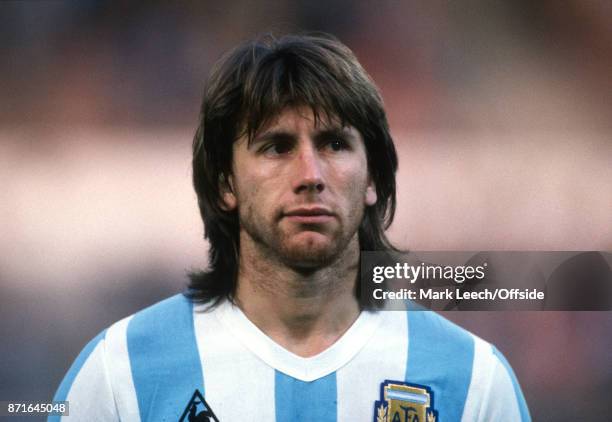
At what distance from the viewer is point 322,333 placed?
196cm

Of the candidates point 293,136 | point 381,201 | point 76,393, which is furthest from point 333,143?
point 76,393

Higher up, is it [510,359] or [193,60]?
[193,60]

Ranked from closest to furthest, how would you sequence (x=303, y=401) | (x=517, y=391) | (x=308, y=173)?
(x=308, y=173), (x=303, y=401), (x=517, y=391)

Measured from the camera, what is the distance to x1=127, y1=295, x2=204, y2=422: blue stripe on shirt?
1910mm

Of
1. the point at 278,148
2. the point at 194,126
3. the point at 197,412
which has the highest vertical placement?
the point at 194,126

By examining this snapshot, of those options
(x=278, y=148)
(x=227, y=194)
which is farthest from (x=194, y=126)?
(x=278, y=148)

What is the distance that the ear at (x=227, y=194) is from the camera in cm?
198

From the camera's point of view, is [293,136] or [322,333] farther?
[322,333]

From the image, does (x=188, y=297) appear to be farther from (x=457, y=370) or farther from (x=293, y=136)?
(x=457, y=370)

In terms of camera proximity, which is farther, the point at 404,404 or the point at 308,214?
the point at 404,404

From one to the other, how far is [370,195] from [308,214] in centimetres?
24

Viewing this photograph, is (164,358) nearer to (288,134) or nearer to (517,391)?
(288,134)

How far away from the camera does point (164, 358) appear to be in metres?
1.95

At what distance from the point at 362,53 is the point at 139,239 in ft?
2.68
